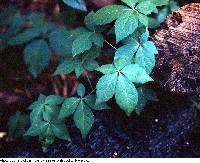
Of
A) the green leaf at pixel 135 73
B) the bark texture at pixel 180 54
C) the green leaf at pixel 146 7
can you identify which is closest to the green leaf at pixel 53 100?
the green leaf at pixel 135 73

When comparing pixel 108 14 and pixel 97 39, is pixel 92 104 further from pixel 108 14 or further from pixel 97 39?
pixel 108 14

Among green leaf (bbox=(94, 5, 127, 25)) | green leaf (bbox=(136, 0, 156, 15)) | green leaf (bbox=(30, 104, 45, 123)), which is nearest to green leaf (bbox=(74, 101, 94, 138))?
green leaf (bbox=(30, 104, 45, 123))

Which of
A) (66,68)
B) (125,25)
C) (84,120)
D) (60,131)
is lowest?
(60,131)

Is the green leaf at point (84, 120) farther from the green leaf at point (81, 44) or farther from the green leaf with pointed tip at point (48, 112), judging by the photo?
the green leaf at point (81, 44)

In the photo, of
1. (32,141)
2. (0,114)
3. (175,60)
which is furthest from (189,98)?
(0,114)

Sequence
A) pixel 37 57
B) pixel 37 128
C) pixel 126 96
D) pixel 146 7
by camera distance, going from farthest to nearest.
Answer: pixel 37 57 < pixel 37 128 < pixel 146 7 < pixel 126 96

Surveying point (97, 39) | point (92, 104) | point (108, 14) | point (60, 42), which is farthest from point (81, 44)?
point (60, 42)
